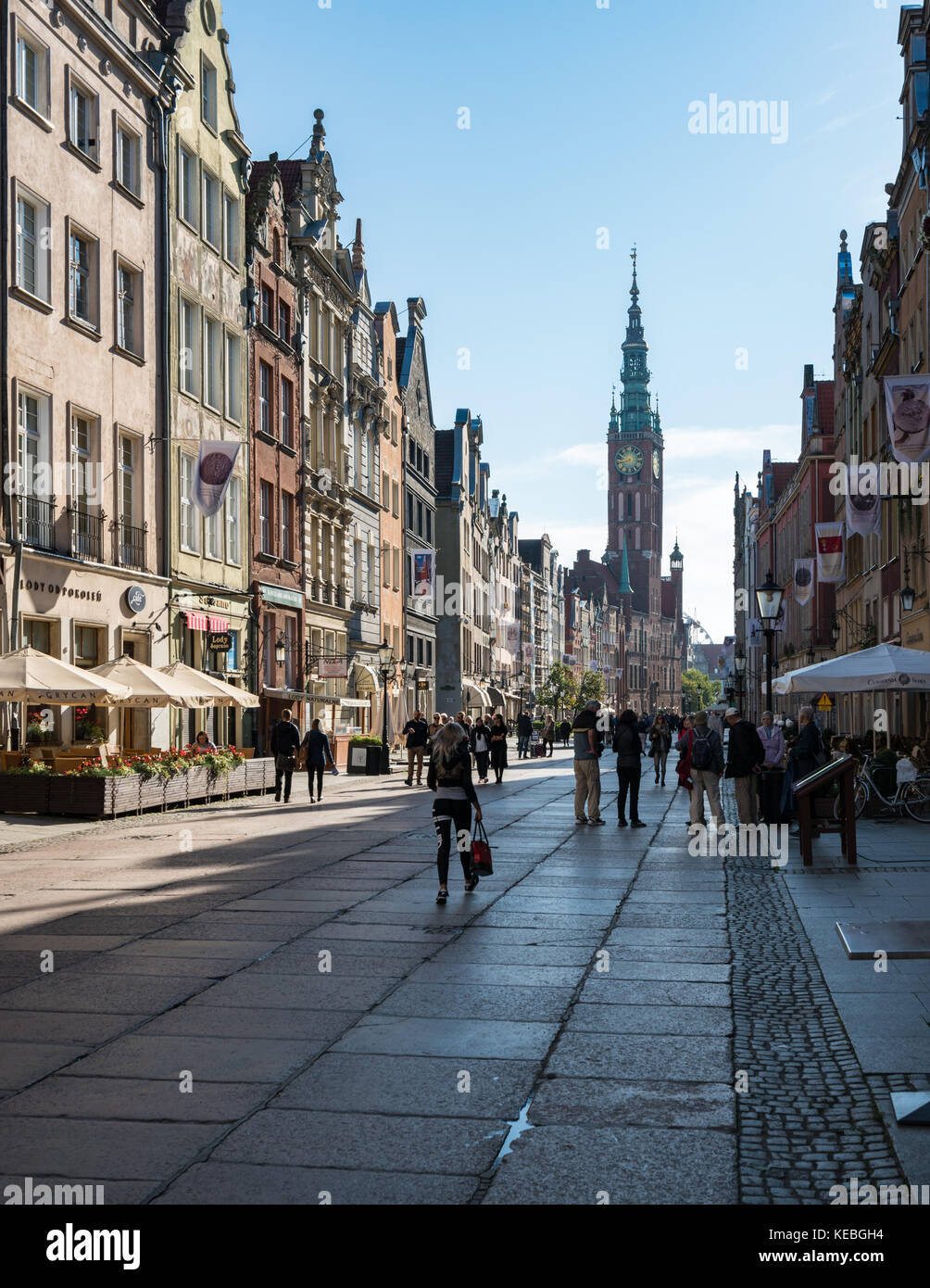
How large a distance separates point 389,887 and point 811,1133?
313 inches

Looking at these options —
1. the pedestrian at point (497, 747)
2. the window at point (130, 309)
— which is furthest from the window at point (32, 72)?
the pedestrian at point (497, 747)

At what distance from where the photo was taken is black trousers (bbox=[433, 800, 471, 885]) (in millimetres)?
12422

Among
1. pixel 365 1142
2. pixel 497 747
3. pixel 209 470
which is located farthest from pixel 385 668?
pixel 365 1142

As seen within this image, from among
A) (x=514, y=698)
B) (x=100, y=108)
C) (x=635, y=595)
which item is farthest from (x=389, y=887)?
(x=635, y=595)

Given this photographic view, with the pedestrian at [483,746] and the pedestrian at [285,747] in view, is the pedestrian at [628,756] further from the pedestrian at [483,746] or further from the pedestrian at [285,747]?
the pedestrian at [483,746]

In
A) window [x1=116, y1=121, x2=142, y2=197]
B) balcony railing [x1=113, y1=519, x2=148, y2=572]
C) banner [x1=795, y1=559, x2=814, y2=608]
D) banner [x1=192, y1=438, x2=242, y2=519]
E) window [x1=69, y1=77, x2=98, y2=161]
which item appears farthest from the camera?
banner [x1=795, y1=559, x2=814, y2=608]

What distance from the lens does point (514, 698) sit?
10250cm

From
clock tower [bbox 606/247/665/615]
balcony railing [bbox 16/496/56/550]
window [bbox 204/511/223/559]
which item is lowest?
balcony railing [bbox 16/496/56/550]

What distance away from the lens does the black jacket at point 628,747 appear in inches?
800

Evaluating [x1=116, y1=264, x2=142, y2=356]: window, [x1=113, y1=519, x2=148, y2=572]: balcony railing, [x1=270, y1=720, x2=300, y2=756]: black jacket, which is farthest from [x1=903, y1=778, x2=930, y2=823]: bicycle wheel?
[x1=116, y1=264, x2=142, y2=356]: window

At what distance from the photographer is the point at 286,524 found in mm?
40688

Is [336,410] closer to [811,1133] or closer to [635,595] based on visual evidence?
[811,1133]

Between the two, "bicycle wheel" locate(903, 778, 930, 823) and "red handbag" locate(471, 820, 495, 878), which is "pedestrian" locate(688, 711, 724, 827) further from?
"red handbag" locate(471, 820, 495, 878)

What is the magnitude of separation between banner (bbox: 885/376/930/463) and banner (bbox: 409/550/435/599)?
38051 millimetres
